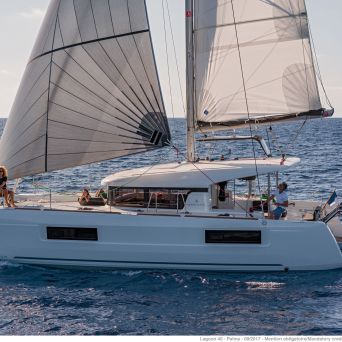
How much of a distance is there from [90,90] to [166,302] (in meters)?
4.64

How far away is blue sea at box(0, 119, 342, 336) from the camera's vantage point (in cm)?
933

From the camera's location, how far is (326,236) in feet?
39.2

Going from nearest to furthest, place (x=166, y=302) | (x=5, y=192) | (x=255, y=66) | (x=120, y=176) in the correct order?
1. (x=166, y=302)
2. (x=5, y=192)
3. (x=120, y=176)
4. (x=255, y=66)

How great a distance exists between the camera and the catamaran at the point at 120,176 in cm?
1195

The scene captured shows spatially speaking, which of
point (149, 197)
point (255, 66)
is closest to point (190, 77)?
point (255, 66)

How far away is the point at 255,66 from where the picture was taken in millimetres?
13617

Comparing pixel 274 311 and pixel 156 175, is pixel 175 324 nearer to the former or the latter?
pixel 274 311

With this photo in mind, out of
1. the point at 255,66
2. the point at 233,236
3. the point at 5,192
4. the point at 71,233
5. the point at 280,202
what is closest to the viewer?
the point at 233,236

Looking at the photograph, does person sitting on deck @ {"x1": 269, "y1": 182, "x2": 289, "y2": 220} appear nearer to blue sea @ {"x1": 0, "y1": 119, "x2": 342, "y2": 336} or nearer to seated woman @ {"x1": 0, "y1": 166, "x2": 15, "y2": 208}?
blue sea @ {"x1": 0, "y1": 119, "x2": 342, "y2": 336}

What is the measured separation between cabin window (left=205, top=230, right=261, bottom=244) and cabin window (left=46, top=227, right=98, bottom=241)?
7.71 feet

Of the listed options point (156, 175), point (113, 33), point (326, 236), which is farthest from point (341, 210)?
point (113, 33)

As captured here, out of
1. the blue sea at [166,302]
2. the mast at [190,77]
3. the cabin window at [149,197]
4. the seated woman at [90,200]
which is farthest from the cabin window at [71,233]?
the mast at [190,77]

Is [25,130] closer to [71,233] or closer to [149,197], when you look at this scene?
[71,233]

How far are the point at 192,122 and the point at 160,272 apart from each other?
355cm
